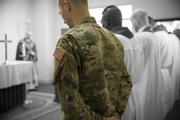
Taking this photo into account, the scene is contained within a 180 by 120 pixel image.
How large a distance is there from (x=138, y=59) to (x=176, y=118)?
1.91m

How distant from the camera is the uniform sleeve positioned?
0.80 m

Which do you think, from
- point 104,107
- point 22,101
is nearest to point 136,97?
point 104,107

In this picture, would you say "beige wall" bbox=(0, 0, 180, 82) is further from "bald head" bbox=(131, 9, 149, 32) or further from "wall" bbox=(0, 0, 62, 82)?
"bald head" bbox=(131, 9, 149, 32)

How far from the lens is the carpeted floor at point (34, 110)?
3461 millimetres

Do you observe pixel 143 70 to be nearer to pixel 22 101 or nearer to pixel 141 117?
pixel 141 117

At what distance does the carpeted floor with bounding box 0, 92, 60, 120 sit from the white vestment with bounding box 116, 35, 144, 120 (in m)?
1.94

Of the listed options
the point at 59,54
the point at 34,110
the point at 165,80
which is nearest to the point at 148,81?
the point at 165,80

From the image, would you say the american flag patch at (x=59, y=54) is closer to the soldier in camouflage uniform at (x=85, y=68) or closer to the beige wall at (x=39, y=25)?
the soldier in camouflage uniform at (x=85, y=68)

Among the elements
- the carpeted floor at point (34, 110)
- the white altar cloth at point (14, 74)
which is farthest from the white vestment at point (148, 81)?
the white altar cloth at point (14, 74)

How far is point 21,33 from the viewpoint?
7.26m

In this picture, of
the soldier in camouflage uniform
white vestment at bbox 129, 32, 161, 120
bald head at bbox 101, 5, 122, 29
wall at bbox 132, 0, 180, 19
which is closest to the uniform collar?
the soldier in camouflage uniform

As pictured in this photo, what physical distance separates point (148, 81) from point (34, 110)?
266 cm

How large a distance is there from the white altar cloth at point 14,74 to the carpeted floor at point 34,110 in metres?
0.59

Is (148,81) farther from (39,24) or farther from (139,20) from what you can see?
(39,24)
